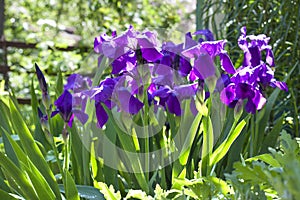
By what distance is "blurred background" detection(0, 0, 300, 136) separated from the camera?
1780 mm

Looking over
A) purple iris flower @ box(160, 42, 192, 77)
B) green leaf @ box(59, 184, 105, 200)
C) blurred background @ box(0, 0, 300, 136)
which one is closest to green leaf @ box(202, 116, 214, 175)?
purple iris flower @ box(160, 42, 192, 77)

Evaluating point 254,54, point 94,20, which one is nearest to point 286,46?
point 254,54

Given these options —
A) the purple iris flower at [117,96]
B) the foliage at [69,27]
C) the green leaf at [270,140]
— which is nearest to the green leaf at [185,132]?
the purple iris flower at [117,96]

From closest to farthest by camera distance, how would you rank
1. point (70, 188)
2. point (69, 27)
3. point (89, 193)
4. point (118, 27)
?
point (70, 188), point (89, 193), point (118, 27), point (69, 27)

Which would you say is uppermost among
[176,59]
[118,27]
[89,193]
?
[176,59]

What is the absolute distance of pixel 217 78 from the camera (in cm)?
110

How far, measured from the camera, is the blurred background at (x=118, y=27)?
70.1 inches

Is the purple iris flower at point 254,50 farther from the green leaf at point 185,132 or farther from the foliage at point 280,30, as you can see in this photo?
the foliage at point 280,30

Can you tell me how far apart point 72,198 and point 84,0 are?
396 centimetres

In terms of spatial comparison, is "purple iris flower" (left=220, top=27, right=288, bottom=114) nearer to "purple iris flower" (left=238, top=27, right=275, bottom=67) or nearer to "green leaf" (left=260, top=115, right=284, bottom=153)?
"purple iris flower" (left=238, top=27, right=275, bottom=67)

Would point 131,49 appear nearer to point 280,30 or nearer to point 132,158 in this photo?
point 132,158

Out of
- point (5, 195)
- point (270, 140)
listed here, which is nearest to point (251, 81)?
point (270, 140)

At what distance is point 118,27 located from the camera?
348 centimetres

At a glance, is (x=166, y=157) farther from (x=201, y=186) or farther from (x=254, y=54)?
(x=201, y=186)
